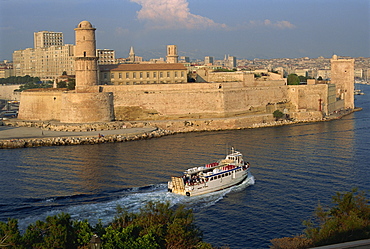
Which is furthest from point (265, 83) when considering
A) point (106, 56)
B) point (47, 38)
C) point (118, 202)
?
point (47, 38)

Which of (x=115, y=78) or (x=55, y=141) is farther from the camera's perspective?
(x=115, y=78)

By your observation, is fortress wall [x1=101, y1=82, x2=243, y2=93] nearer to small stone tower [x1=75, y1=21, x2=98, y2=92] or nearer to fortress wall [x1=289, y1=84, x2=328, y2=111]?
small stone tower [x1=75, y1=21, x2=98, y2=92]

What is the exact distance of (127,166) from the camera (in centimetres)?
2584

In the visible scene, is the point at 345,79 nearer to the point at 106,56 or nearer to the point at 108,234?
the point at 106,56

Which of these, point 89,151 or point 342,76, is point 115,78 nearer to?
point 89,151

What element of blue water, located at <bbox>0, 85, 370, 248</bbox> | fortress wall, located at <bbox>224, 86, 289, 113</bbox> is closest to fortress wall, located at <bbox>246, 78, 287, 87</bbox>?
fortress wall, located at <bbox>224, 86, 289, 113</bbox>

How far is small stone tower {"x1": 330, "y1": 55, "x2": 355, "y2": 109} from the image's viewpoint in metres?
56.4

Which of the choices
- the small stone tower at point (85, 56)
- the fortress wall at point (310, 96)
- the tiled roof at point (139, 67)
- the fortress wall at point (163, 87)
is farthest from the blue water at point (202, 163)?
the fortress wall at point (310, 96)

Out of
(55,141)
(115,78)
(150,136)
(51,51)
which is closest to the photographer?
(55,141)

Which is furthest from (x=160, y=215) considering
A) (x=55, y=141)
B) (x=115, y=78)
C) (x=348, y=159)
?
(x=115, y=78)

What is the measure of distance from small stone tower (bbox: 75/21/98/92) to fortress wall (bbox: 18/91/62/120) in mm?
2856

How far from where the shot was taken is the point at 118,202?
64.0 feet

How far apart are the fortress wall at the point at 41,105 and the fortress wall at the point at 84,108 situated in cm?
226

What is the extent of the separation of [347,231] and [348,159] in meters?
14.1
